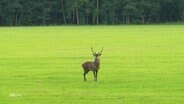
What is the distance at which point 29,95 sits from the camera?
19.4 m

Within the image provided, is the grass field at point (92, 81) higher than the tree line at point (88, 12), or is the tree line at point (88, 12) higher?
the grass field at point (92, 81)

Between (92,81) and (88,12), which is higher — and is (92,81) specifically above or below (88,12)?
above

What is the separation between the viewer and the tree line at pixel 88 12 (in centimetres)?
13638

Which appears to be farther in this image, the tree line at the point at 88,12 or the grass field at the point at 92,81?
the tree line at the point at 88,12

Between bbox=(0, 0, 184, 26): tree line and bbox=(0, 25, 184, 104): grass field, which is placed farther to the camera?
bbox=(0, 0, 184, 26): tree line

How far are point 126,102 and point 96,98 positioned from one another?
1.18 m

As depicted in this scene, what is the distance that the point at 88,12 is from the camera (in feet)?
449

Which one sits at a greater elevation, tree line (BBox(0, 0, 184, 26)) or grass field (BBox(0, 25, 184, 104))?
grass field (BBox(0, 25, 184, 104))

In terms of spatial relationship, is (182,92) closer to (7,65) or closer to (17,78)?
(17,78)

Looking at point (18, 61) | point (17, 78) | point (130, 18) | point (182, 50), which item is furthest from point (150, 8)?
point (17, 78)

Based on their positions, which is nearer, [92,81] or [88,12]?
[92,81]

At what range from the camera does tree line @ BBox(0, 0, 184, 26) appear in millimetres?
136375

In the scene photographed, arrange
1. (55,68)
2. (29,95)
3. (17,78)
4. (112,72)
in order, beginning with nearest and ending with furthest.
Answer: (29,95)
(17,78)
(112,72)
(55,68)

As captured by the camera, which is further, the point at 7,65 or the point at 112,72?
the point at 7,65
